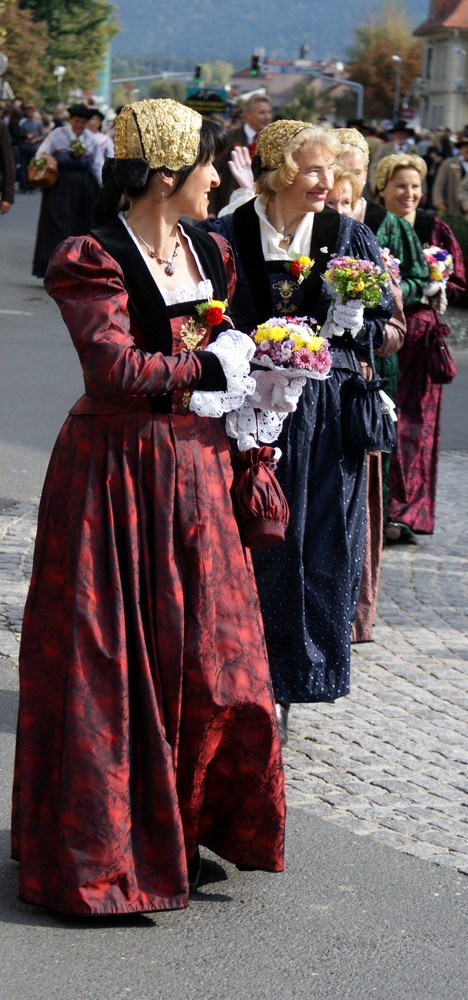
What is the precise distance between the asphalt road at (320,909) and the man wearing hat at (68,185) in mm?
10869

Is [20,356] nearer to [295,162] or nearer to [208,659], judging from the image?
[295,162]

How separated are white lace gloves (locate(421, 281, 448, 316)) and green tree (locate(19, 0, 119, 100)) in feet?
245

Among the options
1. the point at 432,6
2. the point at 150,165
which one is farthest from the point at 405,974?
the point at 432,6

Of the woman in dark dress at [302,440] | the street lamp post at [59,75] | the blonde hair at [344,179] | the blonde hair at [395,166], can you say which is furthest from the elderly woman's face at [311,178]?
the street lamp post at [59,75]

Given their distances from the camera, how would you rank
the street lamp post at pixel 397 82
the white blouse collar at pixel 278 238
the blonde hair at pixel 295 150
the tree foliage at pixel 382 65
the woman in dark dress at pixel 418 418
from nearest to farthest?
1. the blonde hair at pixel 295 150
2. the white blouse collar at pixel 278 238
3. the woman in dark dress at pixel 418 418
4. the street lamp post at pixel 397 82
5. the tree foliage at pixel 382 65

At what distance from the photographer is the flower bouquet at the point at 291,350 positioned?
4.17m

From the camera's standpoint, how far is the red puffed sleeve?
3482 mm

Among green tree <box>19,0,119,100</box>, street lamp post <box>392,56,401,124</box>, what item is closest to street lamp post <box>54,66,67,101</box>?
green tree <box>19,0,119,100</box>

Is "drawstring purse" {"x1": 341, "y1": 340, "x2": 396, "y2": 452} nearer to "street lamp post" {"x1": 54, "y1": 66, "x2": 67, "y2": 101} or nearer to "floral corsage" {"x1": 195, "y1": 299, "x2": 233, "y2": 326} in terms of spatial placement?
"floral corsage" {"x1": 195, "y1": 299, "x2": 233, "y2": 326}

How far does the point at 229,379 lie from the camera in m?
3.70

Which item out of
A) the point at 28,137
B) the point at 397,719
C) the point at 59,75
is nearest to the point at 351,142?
the point at 397,719

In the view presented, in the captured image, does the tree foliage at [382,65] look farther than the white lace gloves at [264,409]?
Yes

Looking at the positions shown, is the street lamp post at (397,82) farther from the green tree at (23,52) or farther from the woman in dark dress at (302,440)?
the woman in dark dress at (302,440)

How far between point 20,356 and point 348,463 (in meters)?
7.87
